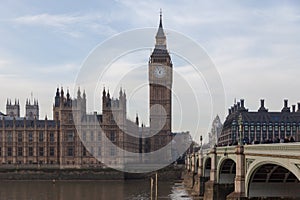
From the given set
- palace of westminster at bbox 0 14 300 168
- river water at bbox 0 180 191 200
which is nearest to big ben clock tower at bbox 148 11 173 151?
palace of westminster at bbox 0 14 300 168

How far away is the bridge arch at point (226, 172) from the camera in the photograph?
171 ft

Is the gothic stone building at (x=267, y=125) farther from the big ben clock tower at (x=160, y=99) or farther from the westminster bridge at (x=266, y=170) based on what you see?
the westminster bridge at (x=266, y=170)

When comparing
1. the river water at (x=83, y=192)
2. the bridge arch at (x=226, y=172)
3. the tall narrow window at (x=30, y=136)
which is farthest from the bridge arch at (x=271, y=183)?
the tall narrow window at (x=30, y=136)

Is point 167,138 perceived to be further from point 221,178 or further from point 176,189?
point 221,178

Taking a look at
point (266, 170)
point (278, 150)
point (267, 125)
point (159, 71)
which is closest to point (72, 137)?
point (159, 71)

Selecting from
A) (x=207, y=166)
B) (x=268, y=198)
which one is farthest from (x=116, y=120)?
(x=268, y=198)

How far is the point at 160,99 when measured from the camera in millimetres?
125312

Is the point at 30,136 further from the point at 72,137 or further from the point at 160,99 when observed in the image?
the point at 160,99

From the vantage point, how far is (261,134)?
427 ft

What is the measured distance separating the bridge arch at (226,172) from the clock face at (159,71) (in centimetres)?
7582

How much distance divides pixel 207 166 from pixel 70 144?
44098mm

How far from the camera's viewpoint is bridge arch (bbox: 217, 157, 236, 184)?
51969 millimetres

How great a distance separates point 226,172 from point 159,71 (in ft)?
253

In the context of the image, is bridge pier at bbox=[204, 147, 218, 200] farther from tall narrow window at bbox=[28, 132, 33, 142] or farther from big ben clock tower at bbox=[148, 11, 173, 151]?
big ben clock tower at bbox=[148, 11, 173, 151]
